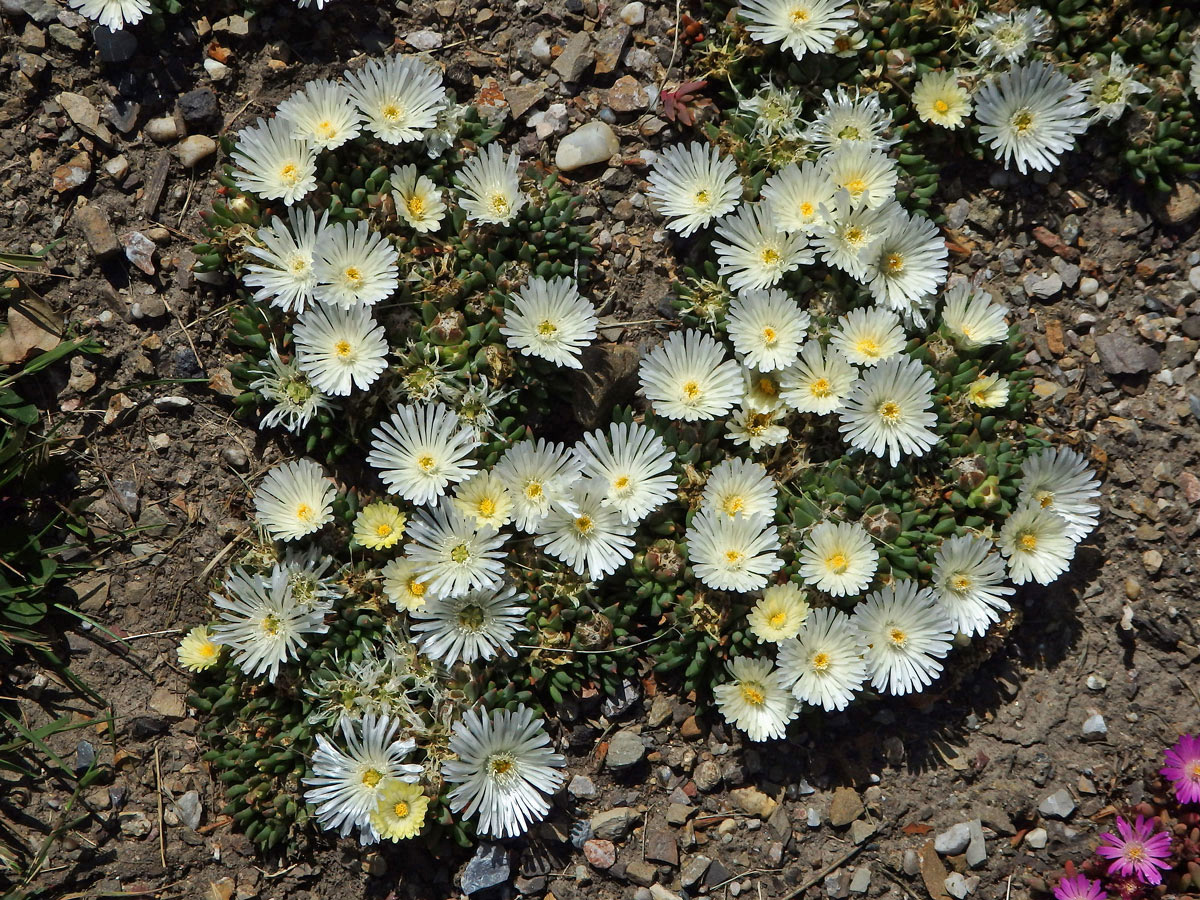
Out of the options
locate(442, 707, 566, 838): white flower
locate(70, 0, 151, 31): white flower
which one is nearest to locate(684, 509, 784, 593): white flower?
locate(442, 707, 566, 838): white flower

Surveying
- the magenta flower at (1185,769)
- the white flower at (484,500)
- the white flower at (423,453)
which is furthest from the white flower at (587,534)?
the magenta flower at (1185,769)

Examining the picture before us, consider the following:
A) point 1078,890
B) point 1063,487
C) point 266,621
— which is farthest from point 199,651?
point 1078,890

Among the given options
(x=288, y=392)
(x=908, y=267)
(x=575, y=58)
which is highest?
(x=575, y=58)

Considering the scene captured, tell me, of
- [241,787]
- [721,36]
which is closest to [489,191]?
[721,36]

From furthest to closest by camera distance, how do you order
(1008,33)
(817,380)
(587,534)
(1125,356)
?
(1125,356)
(1008,33)
(817,380)
(587,534)

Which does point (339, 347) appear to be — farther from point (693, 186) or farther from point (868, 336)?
point (868, 336)

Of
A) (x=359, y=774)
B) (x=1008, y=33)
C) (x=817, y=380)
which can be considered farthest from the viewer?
(x=1008, y=33)

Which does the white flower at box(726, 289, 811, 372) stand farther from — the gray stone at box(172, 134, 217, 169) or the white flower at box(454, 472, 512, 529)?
the gray stone at box(172, 134, 217, 169)
